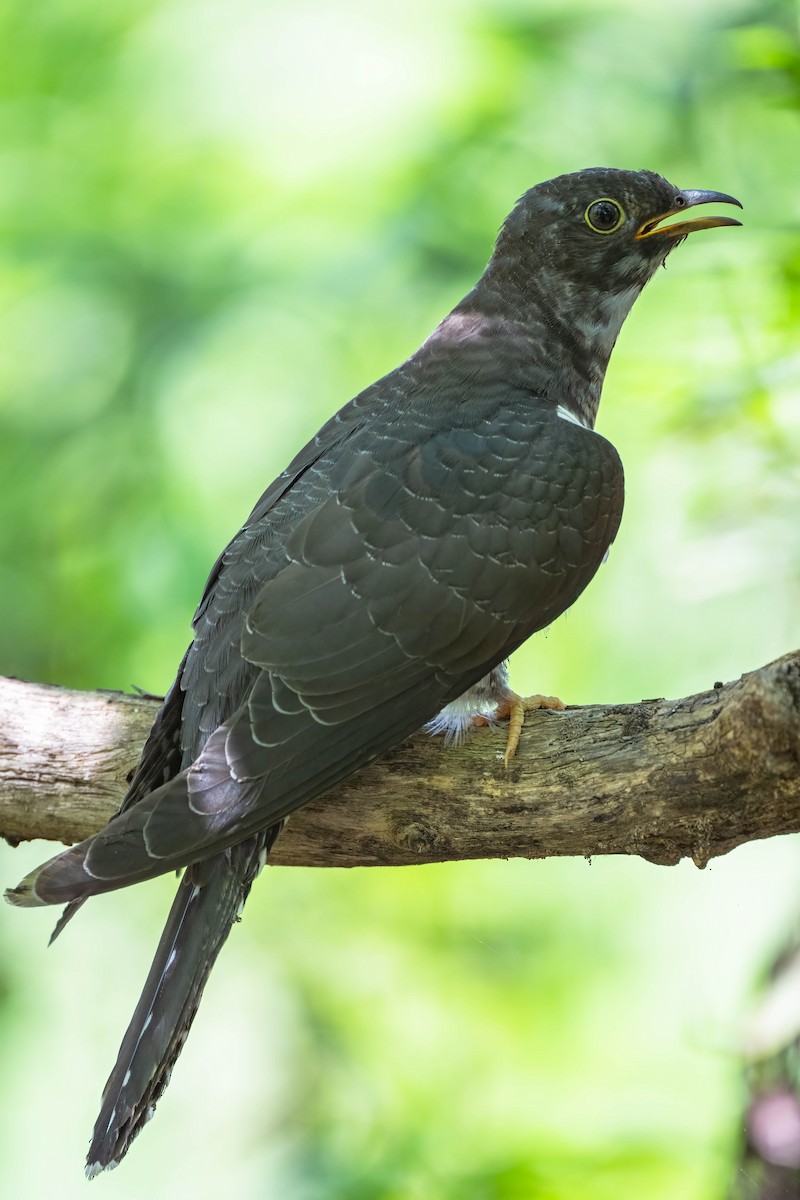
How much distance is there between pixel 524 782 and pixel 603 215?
1.71m

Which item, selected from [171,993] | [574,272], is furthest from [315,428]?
[171,993]

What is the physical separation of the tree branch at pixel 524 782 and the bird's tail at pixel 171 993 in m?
0.25

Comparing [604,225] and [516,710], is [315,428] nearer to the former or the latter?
[604,225]

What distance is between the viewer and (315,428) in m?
5.12

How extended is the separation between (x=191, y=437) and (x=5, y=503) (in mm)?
965

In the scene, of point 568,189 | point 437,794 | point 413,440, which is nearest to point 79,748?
point 437,794

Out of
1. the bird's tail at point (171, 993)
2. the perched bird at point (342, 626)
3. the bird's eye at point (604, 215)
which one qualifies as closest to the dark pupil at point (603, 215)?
the bird's eye at point (604, 215)

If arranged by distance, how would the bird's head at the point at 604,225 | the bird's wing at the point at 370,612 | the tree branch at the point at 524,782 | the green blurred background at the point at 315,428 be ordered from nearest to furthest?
the tree branch at the point at 524,782, the bird's wing at the point at 370,612, the bird's head at the point at 604,225, the green blurred background at the point at 315,428

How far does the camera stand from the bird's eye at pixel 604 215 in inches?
135

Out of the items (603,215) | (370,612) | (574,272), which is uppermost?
(603,215)

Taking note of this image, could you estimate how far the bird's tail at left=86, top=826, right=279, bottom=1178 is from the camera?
2508 millimetres

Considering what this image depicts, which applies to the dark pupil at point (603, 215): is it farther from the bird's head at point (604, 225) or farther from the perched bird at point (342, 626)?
the perched bird at point (342, 626)

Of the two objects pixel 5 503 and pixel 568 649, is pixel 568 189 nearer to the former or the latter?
pixel 568 649

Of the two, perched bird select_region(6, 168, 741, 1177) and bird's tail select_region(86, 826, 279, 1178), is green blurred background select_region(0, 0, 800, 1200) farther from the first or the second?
bird's tail select_region(86, 826, 279, 1178)
